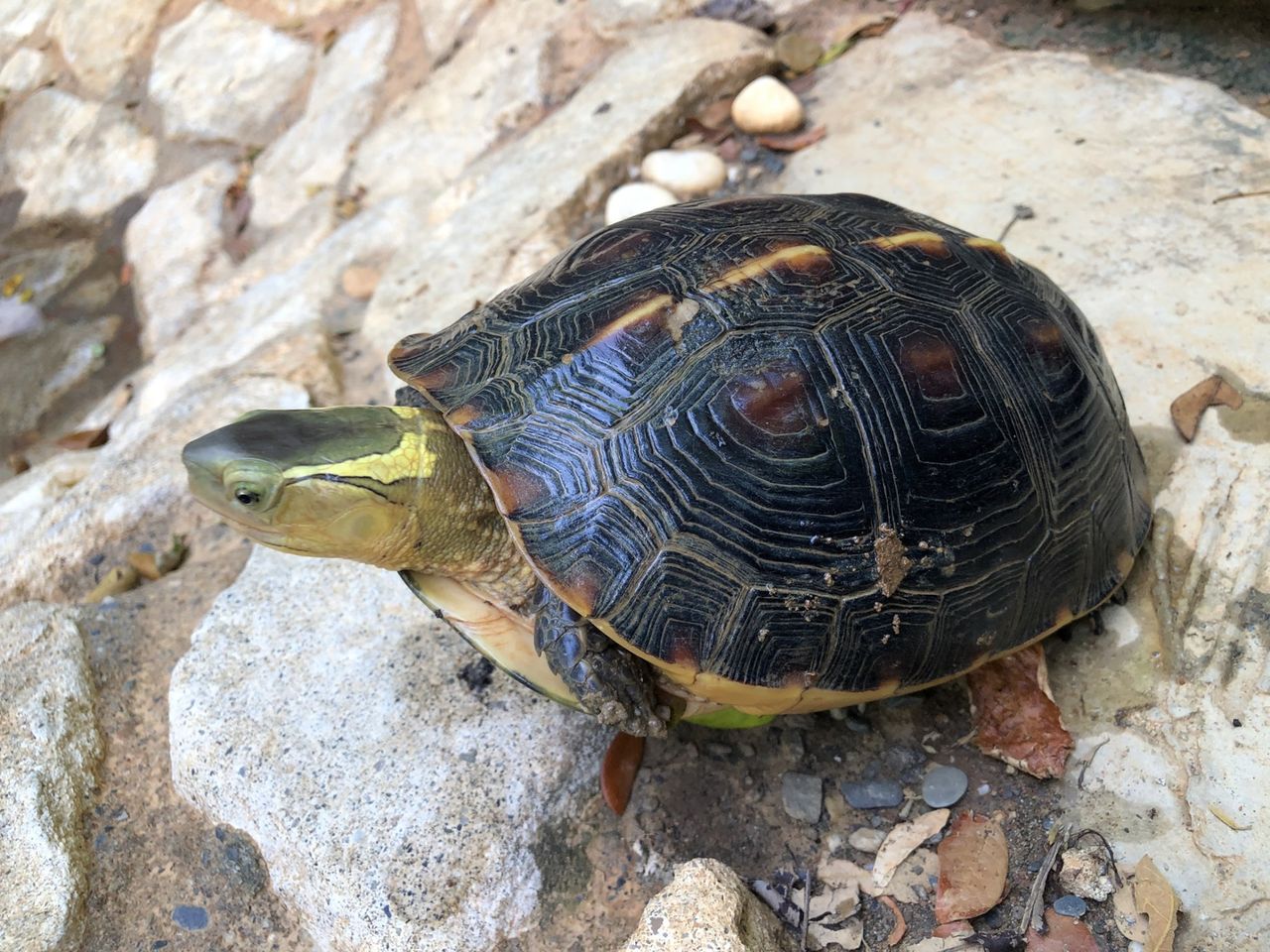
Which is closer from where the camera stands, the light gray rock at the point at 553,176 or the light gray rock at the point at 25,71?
the light gray rock at the point at 553,176

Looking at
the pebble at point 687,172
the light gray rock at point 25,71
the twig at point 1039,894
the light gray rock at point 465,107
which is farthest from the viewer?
the light gray rock at point 25,71

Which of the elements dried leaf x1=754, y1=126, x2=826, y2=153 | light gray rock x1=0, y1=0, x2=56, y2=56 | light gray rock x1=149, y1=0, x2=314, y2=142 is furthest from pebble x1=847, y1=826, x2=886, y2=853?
light gray rock x1=0, y1=0, x2=56, y2=56

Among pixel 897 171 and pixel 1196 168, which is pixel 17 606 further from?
pixel 1196 168

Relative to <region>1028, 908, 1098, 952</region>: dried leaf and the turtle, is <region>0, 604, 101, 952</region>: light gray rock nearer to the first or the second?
the turtle

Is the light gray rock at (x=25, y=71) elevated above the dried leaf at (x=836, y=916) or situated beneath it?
elevated above

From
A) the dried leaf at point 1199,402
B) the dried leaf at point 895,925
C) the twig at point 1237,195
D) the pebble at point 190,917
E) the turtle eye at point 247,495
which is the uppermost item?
the turtle eye at point 247,495

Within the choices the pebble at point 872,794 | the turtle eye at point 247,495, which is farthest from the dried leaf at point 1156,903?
the turtle eye at point 247,495

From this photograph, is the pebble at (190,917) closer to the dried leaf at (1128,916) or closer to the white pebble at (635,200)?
the dried leaf at (1128,916)
